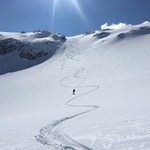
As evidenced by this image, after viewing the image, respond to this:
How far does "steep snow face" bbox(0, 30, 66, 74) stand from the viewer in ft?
301

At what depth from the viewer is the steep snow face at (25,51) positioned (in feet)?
301

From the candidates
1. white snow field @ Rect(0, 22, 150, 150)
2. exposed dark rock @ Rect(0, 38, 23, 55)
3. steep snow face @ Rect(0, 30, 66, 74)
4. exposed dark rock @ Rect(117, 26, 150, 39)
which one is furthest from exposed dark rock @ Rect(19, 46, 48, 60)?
exposed dark rock @ Rect(117, 26, 150, 39)

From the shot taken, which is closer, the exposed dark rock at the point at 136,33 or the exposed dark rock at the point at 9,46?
the exposed dark rock at the point at 136,33

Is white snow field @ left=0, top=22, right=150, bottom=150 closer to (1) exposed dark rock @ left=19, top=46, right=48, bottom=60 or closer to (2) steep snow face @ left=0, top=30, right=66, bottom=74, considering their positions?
(2) steep snow face @ left=0, top=30, right=66, bottom=74

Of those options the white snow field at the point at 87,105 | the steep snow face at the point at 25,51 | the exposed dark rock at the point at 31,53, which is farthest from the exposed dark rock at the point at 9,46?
the white snow field at the point at 87,105

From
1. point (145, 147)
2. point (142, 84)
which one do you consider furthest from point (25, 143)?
point (142, 84)

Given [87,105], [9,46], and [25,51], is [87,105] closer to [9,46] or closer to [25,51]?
[25,51]

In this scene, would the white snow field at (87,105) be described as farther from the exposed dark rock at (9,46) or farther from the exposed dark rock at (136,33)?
the exposed dark rock at (9,46)

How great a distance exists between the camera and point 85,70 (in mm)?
60250

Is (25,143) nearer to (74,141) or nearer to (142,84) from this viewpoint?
(74,141)

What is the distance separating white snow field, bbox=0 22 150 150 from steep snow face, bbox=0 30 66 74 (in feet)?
5.96

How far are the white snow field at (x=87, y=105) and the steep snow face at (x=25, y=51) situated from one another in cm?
182

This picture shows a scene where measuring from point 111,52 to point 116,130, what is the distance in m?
63.7

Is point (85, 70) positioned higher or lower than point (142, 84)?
higher
